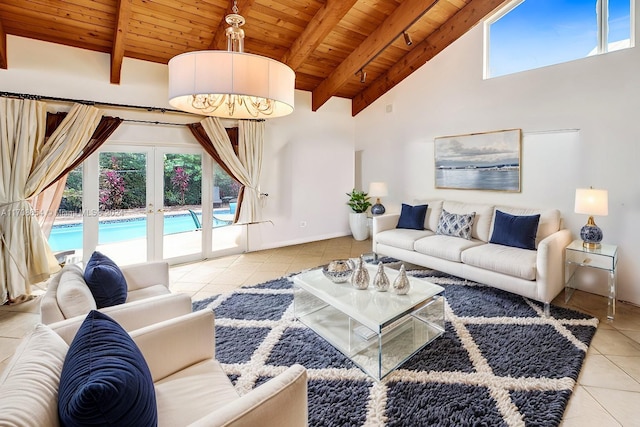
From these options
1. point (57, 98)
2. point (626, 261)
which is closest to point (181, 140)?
point (57, 98)

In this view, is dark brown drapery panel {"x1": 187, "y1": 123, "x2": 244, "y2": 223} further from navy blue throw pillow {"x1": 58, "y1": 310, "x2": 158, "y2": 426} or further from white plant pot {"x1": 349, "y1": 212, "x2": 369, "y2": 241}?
navy blue throw pillow {"x1": 58, "y1": 310, "x2": 158, "y2": 426}

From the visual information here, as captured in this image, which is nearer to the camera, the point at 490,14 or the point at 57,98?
the point at 57,98

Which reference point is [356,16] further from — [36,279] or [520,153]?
[36,279]

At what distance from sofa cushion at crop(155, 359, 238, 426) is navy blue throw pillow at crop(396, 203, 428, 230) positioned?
12.0 ft

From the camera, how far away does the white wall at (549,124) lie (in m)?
3.25

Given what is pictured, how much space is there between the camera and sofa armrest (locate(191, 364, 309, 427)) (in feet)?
3.27

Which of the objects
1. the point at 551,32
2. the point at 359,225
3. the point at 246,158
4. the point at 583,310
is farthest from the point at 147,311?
the point at 551,32

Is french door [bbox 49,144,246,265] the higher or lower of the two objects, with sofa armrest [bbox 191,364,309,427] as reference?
higher

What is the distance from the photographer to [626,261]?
331cm

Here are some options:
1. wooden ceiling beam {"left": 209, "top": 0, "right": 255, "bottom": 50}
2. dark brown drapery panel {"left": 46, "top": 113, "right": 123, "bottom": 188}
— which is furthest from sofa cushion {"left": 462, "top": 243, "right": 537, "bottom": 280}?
dark brown drapery panel {"left": 46, "top": 113, "right": 123, "bottom": 188}

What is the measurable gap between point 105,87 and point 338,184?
4.10 metres

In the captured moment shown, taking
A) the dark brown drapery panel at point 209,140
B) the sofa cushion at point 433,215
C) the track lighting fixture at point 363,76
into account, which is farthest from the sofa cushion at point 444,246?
the track lighting fixture at point 363,76

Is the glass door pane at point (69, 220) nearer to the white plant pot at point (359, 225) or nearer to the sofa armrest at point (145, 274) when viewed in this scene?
the sofa armrest at point (145, 274)

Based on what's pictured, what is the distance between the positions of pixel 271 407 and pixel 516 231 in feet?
11.5
